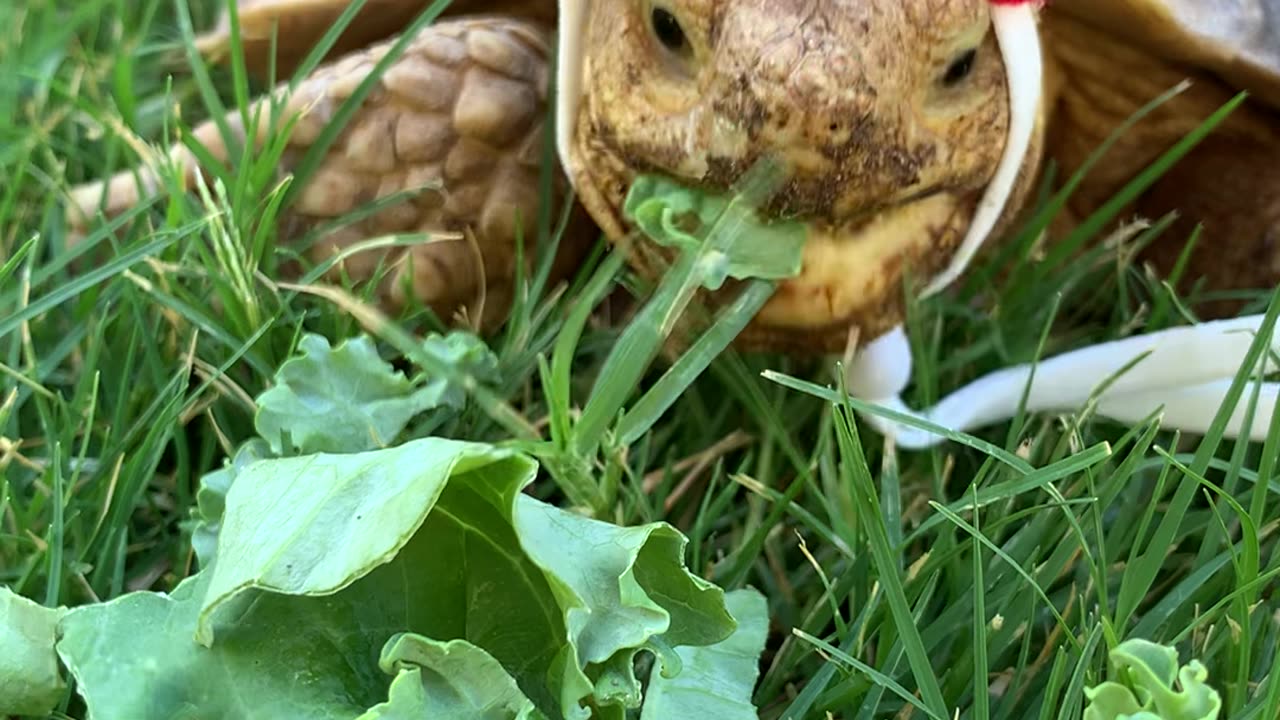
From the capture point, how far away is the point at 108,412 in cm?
89

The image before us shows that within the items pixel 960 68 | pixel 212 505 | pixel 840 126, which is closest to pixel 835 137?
pixel 840 126

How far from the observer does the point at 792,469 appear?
0.93 metres

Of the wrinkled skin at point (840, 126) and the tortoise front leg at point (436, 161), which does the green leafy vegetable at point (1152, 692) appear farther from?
the tortoise front leg at point (436, 161)

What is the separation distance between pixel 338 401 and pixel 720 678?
12.0 inches

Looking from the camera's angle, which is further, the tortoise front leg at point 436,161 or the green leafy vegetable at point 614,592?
the tortoise front leg at point 436,161

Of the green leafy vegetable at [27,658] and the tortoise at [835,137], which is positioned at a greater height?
the tortoise at [835,137]

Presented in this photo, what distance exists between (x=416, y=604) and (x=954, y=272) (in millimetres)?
467

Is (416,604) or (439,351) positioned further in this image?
(439,351)

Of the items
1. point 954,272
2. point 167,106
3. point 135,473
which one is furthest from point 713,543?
point 167,106

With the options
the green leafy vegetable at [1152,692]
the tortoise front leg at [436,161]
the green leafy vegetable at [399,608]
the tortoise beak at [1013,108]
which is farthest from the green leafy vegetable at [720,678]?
the tortoise front leg at [436,161]

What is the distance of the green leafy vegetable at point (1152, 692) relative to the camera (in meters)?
0.49

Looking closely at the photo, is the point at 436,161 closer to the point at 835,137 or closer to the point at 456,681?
the point at 835,137

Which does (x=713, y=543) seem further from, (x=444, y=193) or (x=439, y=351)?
(x=444, y=193)

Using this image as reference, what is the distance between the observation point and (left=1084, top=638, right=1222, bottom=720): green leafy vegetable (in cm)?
49
